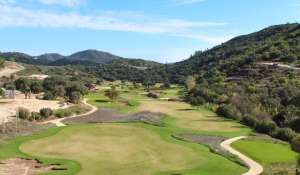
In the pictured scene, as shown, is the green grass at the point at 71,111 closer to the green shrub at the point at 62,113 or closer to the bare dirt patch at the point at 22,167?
the green shrub at the point at 62,113

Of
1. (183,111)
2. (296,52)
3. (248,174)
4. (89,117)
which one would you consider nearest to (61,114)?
(89,117)

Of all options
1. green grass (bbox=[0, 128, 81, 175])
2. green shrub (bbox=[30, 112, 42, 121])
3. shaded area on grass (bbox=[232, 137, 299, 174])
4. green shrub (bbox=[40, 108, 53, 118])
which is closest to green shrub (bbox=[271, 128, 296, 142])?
shaded area on grass (bbox=[232, 137, 299, 174])

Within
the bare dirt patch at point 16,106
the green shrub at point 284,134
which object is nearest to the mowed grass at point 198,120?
the green shrub at point 284,134

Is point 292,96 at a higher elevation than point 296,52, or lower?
lower

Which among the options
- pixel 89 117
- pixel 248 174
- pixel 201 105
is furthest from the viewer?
pixel 201 105

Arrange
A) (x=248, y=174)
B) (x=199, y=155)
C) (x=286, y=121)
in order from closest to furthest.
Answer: (x=248, y=174), (x=199, y=155), (x=286, y=121)

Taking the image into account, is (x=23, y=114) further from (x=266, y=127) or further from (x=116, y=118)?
(x=266, y=127)

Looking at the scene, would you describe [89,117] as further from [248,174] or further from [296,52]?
[296,52]
